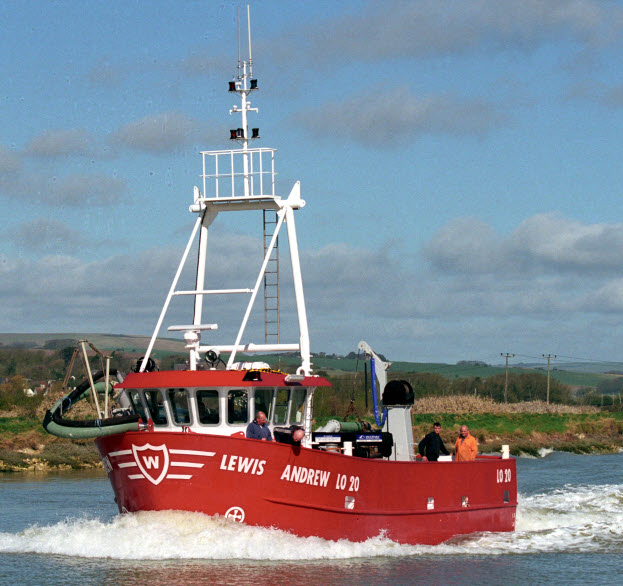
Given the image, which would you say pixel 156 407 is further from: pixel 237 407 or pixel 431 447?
pixel 431 447

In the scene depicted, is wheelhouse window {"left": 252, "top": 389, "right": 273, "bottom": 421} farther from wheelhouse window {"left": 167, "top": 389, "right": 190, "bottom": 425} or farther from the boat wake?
the boat wake

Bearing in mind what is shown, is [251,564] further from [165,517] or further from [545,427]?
[545,427]

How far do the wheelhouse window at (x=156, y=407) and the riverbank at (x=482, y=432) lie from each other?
75.2ft

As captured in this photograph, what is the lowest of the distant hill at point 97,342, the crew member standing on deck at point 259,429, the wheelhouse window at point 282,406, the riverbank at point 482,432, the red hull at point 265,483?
the riverbank at point 482,432

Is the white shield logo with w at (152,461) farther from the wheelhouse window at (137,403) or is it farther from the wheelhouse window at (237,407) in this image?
the wheelhouse window at (237,407)

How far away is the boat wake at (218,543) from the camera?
60.4 feet

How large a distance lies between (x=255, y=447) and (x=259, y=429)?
68cm

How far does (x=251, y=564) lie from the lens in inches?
718

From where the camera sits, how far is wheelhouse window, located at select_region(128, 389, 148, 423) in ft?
65.4

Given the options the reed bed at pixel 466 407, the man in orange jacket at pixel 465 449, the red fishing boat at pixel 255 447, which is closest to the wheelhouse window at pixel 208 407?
the red fishing boat at pixel 255 447

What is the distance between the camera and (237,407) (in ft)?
64.6

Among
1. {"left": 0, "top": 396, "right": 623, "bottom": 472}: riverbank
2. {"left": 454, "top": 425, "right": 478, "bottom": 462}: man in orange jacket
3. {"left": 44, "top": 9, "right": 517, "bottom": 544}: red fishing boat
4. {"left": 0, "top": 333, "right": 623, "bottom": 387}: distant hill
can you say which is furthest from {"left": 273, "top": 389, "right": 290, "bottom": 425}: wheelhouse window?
{"left": 0, "top": 333, "right": 623, "bottom": 387}: distant hill

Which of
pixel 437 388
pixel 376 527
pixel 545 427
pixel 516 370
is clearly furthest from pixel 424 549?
pixel 516 370

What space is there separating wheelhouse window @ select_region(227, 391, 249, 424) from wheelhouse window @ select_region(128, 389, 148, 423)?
1627 millimetres
